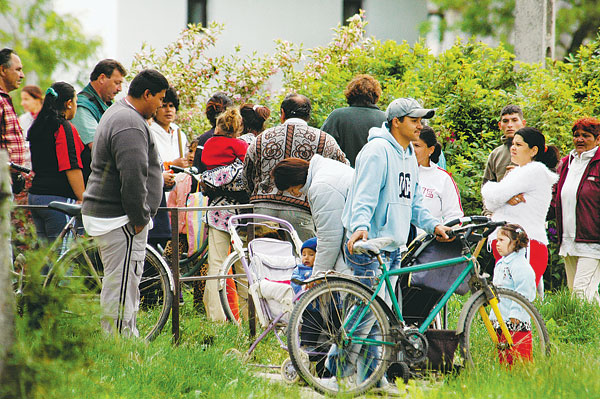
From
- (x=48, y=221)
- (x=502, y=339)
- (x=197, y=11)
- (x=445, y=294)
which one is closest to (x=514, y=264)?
(x=502, y=339)

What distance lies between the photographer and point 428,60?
10.6m

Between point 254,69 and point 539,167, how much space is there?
6440 mm

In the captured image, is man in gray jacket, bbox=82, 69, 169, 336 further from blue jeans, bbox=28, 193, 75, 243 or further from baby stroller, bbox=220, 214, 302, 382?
blue jeans, bbox=28, 193, 75, 243

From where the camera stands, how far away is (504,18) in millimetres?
26938

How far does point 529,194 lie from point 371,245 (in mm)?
2555

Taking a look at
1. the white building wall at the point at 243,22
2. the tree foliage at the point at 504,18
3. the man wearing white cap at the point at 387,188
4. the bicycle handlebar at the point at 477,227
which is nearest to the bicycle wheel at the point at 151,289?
the man wearing white cap at the point at 387,188

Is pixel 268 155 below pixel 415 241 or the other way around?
the other way around

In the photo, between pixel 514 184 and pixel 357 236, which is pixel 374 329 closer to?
pixel 357 236

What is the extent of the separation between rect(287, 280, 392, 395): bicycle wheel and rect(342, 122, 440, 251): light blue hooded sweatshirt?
1.41 ft

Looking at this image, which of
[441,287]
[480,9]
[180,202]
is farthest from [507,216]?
[480,9]

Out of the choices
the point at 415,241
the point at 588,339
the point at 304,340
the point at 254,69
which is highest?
the point at 254,69

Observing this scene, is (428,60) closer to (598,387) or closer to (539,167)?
(539,167)

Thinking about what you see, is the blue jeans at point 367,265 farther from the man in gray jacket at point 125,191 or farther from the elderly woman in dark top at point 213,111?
the elderly woman in dark top at point 213,111

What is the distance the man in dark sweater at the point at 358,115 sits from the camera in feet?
24.2
